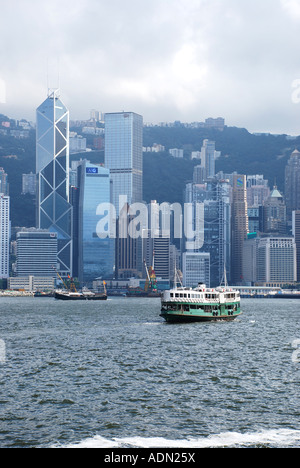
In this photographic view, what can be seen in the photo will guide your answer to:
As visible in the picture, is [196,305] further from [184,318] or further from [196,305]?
[184,318]

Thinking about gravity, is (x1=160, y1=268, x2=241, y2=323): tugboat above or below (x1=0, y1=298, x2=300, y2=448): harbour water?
above

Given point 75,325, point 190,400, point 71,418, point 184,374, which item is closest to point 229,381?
point 184,374

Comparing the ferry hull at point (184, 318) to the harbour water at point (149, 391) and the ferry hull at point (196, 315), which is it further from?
the harbour water at point (149, 391)

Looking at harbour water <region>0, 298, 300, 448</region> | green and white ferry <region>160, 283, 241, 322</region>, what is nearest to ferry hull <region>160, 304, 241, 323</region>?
green and white ferry <region>160, 283, 241, 322</region>

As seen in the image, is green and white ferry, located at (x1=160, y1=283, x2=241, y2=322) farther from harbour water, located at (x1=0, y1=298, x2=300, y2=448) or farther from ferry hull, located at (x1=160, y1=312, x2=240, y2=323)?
harbour water, located at (x1=0, y1=298, x2=300, y2=448)

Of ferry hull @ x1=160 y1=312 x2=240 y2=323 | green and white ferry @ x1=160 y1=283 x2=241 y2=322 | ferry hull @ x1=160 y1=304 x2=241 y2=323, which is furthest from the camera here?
green and white ferry @ x1=160 y1=283 x2=241 y2=322

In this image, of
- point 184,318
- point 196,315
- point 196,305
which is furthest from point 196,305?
point 184,318

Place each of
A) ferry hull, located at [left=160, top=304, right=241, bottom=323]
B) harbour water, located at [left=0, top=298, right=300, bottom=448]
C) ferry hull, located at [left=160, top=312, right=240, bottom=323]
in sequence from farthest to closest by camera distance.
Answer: ferry hull, located at [left=160, top=304, right=241, bottom=323], ferry hull, located at [left=160, top=312, right=240, bottom=323], harbour water, located at [left=0, top=298, right=300, bottom=448]

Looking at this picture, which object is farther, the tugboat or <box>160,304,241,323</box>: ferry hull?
the tugboat
